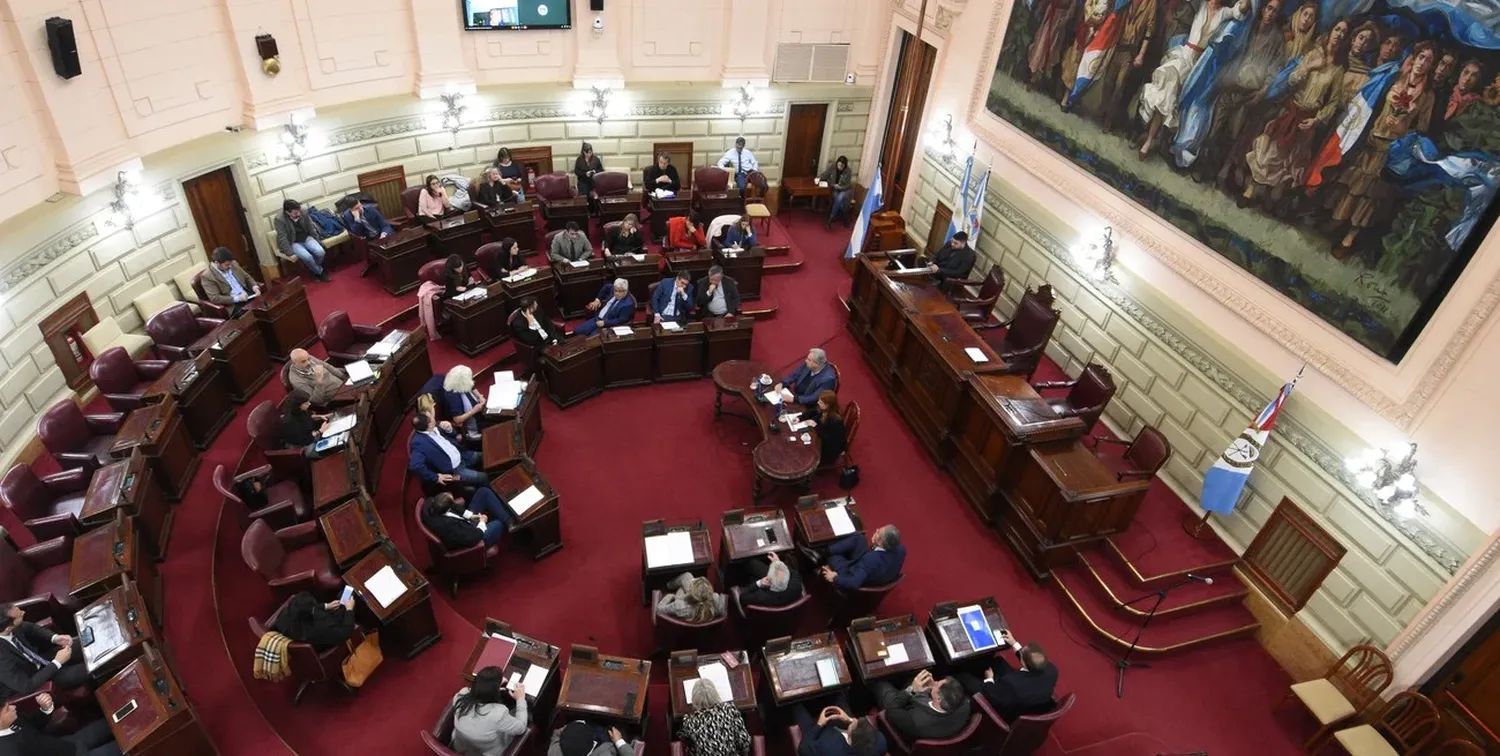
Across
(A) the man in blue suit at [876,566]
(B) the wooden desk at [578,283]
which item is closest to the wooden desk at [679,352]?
(B) the wooden desk at [578,283]

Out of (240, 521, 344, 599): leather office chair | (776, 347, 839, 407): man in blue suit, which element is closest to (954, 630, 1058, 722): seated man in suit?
(776, 347, 839, 407): man in blue suit

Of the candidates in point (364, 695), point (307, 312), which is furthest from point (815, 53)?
point (364, 695)

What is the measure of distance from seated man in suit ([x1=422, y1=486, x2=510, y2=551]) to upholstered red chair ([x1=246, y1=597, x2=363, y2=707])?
1047mm

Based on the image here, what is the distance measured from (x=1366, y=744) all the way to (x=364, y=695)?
8070 millimetres

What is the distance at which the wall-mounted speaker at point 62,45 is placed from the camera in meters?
7.55

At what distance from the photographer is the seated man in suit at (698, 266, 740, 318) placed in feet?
33.7

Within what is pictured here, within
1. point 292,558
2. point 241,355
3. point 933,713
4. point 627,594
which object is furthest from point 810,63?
point 933,713

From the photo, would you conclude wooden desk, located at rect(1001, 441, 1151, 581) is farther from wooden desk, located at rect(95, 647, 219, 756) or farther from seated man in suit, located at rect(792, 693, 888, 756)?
wooden desk, located at rect(95, 647, 219, 756)

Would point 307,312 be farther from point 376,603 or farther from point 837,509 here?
point 837,509

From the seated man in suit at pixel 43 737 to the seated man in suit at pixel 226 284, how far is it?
541cm

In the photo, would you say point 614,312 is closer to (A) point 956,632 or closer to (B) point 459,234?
(B) point 459,234

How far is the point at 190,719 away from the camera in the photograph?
5.27 meters

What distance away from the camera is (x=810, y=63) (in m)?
13.9

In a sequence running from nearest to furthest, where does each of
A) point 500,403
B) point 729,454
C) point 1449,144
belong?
point 1449,144, point 500,403, point 729,454
